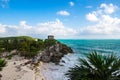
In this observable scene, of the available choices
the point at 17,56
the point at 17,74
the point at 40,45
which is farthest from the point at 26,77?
the point at 40,45

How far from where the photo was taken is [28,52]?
5625 cm

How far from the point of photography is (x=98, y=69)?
10492 millimetres

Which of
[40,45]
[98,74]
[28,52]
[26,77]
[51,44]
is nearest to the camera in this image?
[98,74]

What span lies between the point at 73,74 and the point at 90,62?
1.05 metres

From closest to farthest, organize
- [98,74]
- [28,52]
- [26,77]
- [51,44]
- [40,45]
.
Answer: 1. [98,74]
2. [26,77]
3. [28,52]
4. [40,45]
5. [51,44]

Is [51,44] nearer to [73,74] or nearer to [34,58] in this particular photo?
[34,58]

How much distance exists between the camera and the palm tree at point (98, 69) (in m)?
10.3

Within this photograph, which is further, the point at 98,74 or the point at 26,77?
Answer: the point at 26,77

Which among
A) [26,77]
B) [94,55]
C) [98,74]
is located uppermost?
[94,55]

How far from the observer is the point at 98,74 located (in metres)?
10.4

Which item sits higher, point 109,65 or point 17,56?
point 109,65

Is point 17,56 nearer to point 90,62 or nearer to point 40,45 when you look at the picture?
point 40,45

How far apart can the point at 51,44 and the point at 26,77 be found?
125 ft

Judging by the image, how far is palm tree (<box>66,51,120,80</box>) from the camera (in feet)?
33.9
